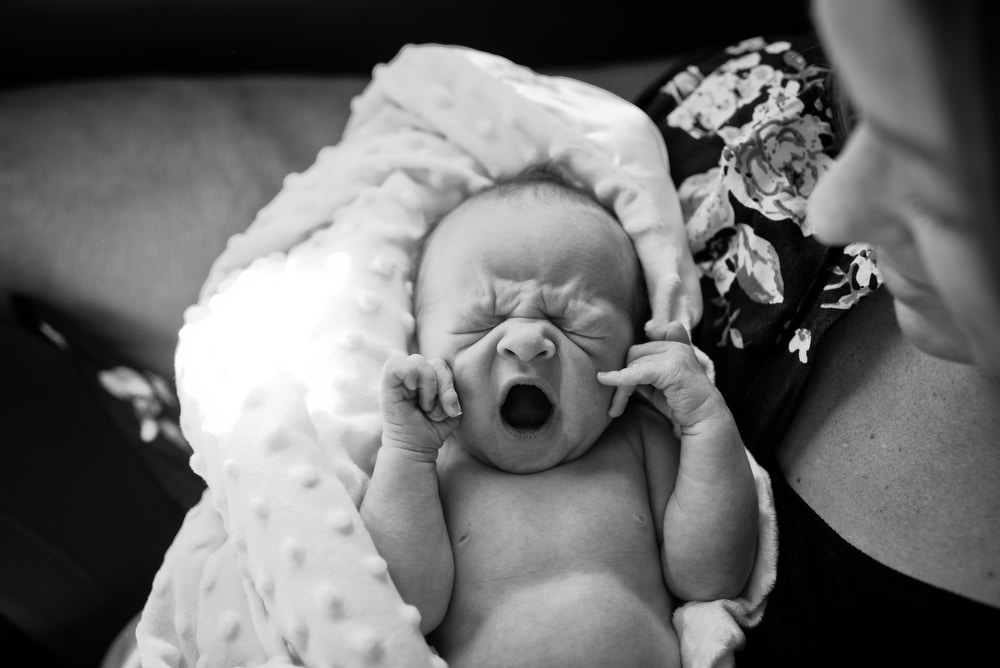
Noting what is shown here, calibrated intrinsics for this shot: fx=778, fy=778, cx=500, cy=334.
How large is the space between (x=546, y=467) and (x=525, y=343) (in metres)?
0.16

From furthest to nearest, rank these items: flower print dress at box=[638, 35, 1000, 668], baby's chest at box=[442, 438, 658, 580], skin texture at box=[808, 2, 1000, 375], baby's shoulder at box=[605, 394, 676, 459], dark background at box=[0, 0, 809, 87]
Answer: dark background at box=[0, 0, 809, 87]
baby's shoulder at box=[605, 394, 676, 459]
baby's chest at box=[442, 438, 658, 580]
flower print dress at box=[638, 35, 1000, 668]
skin texture at box=[808, 2, 1000, 375]

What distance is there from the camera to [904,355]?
807mm

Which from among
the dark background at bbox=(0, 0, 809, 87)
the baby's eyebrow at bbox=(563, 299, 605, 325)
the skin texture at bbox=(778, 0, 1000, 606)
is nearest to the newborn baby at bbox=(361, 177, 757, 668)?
the baby's eyebrow at bbox=(563, 299, 605, 325)

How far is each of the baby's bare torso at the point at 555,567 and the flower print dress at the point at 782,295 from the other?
14cm

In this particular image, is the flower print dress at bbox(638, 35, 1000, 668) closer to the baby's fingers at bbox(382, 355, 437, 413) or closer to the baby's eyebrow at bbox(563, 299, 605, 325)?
the baby's eyebrow at bbox(563, 299, 605, 325)

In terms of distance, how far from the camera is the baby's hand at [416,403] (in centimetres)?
80

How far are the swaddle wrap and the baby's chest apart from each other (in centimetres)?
11

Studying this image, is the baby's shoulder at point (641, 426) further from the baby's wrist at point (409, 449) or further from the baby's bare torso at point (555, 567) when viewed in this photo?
the baby's wrist at point (409, 449)

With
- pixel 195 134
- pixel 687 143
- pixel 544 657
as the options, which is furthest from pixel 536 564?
pixel 195 134

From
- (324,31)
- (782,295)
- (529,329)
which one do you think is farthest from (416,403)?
(324,31)

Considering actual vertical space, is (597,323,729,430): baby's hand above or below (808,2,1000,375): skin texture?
below

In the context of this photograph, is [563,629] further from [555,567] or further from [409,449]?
[409,449]

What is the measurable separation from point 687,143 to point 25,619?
3.55 feet

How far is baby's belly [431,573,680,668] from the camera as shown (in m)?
0.76
